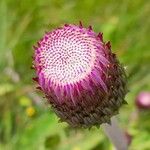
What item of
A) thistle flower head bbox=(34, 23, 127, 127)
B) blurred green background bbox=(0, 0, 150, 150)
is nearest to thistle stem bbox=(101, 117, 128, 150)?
thistle flower head bbox=(34, 23, 127, 127)

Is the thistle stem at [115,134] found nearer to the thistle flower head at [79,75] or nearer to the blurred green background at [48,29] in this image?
the thistle flower head at [79,75]

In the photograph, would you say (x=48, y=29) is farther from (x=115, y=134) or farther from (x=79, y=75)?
(x=79, y=75)

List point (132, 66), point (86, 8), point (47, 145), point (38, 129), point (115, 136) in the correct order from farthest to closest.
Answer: point (86, 8), point (132, 66), point (47, 145), point (38, 129), point (115, 136)

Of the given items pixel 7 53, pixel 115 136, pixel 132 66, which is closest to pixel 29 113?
pixel 7 53

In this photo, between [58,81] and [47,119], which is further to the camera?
[47,119]

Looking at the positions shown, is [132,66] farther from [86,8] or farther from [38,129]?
[38,129]

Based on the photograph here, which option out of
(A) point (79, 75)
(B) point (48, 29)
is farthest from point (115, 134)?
(B) point (48, 29)

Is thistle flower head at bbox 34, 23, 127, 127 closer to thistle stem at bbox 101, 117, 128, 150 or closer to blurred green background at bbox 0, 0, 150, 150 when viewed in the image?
thistle stem at bbox 101, 117, 128, 150
